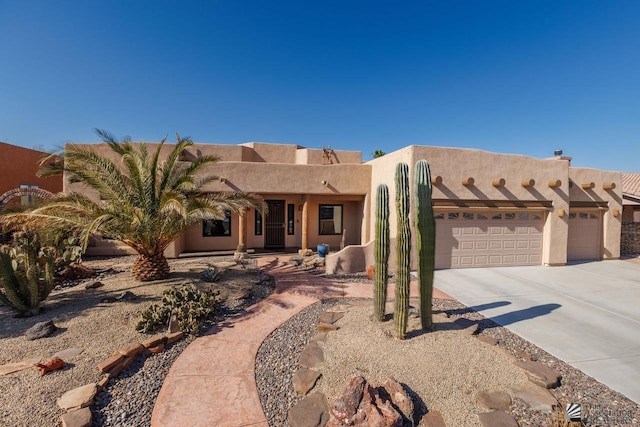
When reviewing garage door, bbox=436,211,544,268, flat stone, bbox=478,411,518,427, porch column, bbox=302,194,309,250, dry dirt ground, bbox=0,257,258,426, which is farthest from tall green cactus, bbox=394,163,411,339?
porch column, bbox=302,194,309,250

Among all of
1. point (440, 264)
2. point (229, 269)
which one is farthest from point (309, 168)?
point (440, 264)

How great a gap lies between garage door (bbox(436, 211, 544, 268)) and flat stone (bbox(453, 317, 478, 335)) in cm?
475

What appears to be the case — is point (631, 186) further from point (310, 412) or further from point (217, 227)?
point (217, 227)

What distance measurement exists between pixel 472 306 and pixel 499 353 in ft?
8.18

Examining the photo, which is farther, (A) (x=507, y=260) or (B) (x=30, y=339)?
(A) (x=507, y=260)

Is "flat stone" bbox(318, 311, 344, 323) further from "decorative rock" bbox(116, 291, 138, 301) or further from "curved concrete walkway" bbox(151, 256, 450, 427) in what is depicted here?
"decorative rock" bbox(116, 291, 138, 301)

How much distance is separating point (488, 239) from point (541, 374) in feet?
24.9

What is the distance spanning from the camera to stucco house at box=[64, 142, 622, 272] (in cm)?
1026

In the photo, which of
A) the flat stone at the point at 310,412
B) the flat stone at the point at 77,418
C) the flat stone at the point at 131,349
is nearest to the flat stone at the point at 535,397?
the flat stone at the point at 310,412

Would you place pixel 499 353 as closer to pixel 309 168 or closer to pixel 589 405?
pixel 589 405

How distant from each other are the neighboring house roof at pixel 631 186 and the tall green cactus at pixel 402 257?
16.0m

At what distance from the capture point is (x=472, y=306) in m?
6.82

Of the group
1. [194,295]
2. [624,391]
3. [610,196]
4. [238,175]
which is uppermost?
[238,175]

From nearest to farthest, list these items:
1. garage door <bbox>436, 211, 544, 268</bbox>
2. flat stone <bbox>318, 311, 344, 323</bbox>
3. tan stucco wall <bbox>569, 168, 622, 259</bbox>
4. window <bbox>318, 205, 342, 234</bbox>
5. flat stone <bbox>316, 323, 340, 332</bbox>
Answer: flat stone <bbox>316, 323, 340, 332</bbox>
flat stone <bbox>318, 311, 344, 323</bbox>
garage door <bbox>436, 211, 544, 268</bbox>
tan stucco wall <bbox>569, 168, 622, 259</bbox>
window <bbox>318, 205, 342, 234</bbox>
